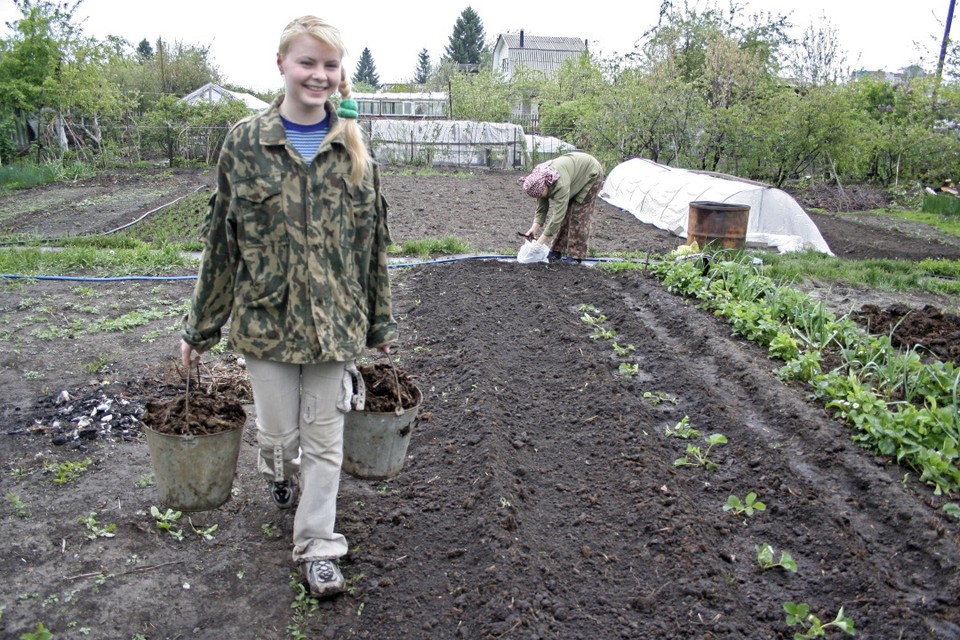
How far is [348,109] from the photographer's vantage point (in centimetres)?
253

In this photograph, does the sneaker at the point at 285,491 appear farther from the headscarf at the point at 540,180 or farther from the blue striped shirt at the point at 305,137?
the headscarf at the point at 540,180

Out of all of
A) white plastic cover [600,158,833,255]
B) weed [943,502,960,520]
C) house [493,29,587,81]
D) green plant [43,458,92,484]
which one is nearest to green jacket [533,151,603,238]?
white plastic cover [600,158,833,255]

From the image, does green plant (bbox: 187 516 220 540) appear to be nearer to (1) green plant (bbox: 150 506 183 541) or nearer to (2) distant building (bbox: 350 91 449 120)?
(1) green plant (bbox: 150 506 183 541)

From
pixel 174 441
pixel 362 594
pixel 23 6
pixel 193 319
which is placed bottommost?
pixel 362 594

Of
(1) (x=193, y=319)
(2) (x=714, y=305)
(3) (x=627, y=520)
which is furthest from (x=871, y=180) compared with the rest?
(1) (x=193, y=319)

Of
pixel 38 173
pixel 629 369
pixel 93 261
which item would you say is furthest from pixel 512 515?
pixel 38 173

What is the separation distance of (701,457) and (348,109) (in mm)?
2609

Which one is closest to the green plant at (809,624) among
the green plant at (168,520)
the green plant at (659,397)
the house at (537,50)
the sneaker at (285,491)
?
the sneaker at (285,491)

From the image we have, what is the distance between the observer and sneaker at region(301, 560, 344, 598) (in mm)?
2682

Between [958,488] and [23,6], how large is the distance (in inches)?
828

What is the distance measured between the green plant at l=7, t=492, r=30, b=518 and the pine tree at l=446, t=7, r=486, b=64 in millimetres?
71804

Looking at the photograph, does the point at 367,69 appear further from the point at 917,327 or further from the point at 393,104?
the point at 917,327

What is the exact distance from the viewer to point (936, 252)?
1045cm

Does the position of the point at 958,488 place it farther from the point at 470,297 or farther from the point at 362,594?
the point at 470,297
